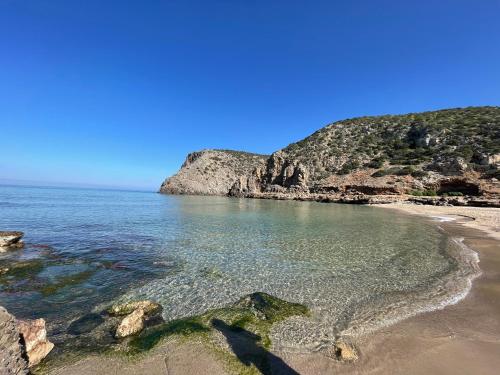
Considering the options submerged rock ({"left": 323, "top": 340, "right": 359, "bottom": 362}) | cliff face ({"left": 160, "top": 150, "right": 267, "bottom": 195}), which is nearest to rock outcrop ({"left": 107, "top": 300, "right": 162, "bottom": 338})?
submerged rock ({"left": 323, "top": 340, "right": 359, "bottom": 362})

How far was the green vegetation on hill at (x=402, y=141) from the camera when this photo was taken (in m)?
52.5

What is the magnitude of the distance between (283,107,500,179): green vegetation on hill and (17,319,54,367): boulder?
2190 inches

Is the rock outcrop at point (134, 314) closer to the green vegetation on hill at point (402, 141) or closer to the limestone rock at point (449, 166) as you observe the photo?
the green vegetation on hill at point (402, 141)

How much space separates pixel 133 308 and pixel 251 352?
9.94ft

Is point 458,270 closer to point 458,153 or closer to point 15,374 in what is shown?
point 15,374

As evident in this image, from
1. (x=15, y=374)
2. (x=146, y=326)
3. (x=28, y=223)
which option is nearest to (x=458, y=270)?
(x=146, y=326)

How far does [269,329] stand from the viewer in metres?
5.64

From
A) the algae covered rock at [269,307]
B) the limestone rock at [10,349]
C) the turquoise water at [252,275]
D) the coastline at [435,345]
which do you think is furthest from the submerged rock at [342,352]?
the limestone rock at [10,349]

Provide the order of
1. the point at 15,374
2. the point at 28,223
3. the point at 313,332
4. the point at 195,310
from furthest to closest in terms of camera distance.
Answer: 1. the point at 28,223
2. the point at 195,310
3. the point at 313,332
4. the point at 15,374

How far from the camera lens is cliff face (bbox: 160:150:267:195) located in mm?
96625

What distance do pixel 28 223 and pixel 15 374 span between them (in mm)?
19963

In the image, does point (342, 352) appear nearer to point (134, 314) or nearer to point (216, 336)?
point (216, 336)

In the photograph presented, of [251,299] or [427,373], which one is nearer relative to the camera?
[427,373]

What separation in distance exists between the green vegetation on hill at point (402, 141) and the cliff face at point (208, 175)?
23682 millimetres
